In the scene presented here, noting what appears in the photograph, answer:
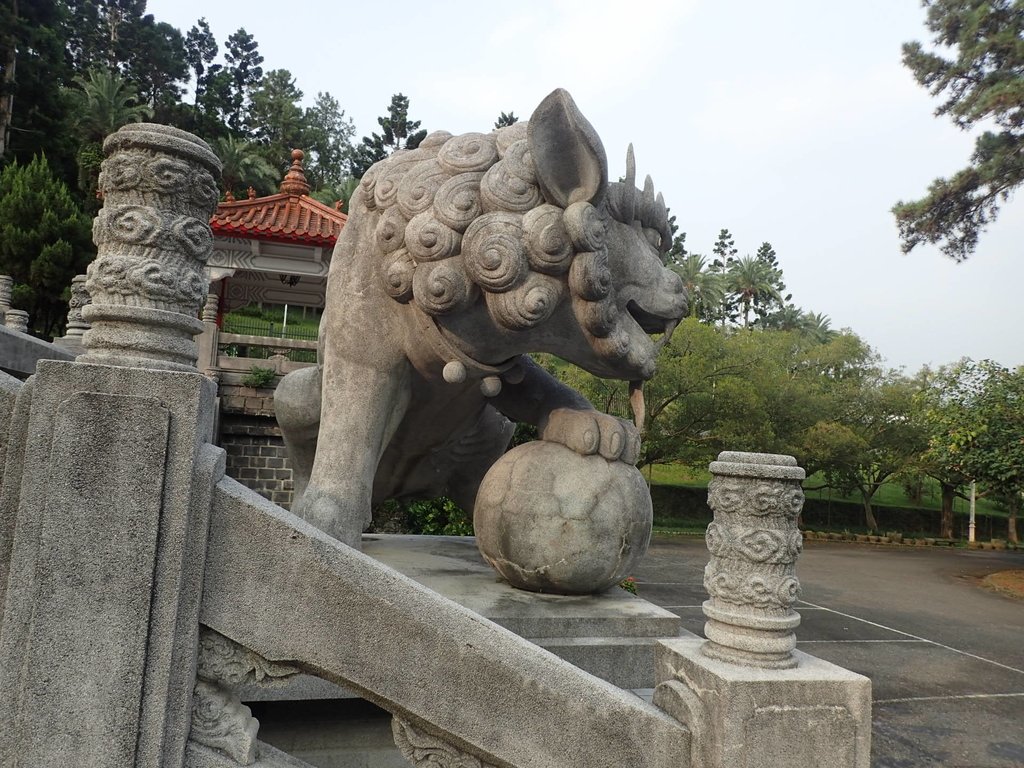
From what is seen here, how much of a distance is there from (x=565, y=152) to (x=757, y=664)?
5.27 feet

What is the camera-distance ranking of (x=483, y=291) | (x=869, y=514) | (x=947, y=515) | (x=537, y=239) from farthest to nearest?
(x=947, y=515) < (x=869, y=514) < (x=483, y=291) < (x=537, y=239)

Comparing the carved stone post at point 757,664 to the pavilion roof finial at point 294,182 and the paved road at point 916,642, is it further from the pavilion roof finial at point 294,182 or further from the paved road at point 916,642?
the pavilion roof finial at point 294,182

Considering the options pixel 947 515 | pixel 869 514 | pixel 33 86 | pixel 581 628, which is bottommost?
pixel 869 514

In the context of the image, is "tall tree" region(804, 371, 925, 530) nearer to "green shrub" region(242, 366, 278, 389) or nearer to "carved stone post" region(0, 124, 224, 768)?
"green shrub" region(242, 366, 278, 389)

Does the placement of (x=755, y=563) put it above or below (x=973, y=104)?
below

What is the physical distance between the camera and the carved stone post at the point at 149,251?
157cm

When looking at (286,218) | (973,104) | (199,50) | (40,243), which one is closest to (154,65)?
(199,50)

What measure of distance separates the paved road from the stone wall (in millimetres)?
5672

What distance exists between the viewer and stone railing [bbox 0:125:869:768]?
4.71 ft

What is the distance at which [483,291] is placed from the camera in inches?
92.2

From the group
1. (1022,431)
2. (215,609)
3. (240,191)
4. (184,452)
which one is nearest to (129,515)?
(184,452)

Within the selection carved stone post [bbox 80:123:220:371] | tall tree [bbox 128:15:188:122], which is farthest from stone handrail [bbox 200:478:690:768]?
tall tree [bbox 128:15:188:122]

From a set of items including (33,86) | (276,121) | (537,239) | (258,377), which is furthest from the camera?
(276,121)

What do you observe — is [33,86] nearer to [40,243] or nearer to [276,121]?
[40,243]
